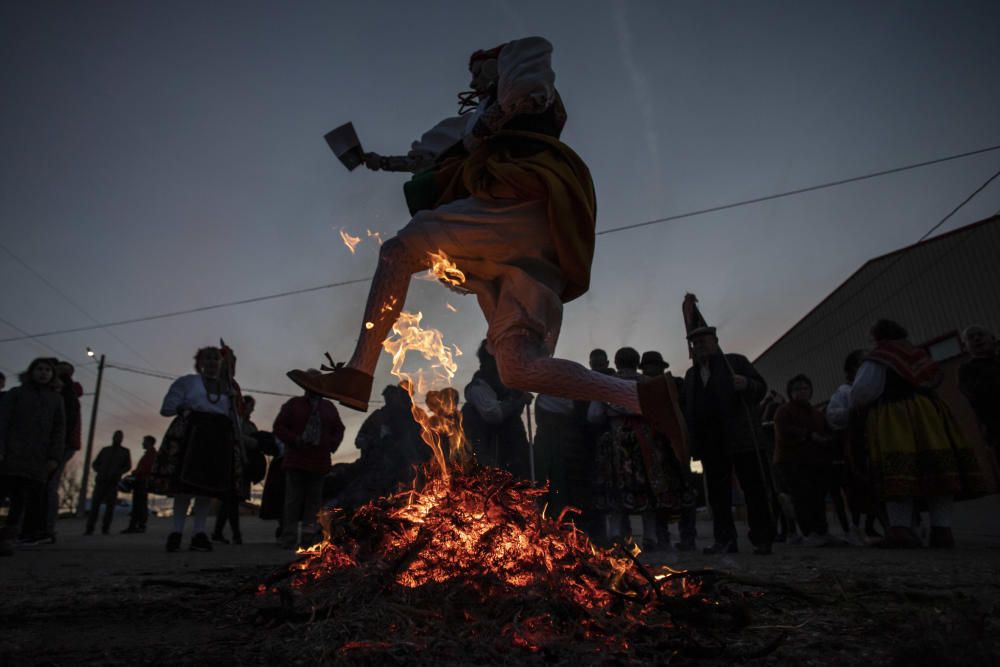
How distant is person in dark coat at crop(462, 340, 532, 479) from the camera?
19.0ft

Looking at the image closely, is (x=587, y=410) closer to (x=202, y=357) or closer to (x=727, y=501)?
(x=727, y=501)

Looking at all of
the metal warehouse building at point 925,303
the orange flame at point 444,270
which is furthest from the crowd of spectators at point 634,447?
the metal warehouse building at point 925,303

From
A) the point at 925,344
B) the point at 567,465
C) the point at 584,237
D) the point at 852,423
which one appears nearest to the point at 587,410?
the point at 567,465

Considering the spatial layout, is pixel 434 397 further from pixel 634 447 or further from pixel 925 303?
pixel 925 303

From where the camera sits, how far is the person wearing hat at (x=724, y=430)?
15.4 feet

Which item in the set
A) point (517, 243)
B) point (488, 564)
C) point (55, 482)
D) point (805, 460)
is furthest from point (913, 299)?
point (55, 482)

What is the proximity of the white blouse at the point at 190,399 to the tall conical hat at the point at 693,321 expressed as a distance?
4.67 metres

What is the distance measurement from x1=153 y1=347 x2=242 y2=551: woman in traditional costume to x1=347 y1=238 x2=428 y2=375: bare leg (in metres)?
3.99

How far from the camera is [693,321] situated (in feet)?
16.0

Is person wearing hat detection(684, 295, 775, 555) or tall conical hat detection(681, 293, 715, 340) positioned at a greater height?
tall conical hat detection(681, 293, 715, 340)

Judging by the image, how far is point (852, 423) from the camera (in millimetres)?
5473

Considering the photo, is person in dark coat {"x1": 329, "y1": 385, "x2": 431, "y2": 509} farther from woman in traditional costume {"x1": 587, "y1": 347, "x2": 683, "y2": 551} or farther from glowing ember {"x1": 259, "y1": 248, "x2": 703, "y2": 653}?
glowing ember {"x1": 259, "y1": 248, "x2": 703, "y2": 653}

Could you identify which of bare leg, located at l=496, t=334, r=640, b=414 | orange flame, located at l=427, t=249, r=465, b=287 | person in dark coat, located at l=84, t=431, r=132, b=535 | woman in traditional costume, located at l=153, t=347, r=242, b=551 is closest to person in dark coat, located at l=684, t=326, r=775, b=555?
bare leg, located at l=496, t=334, r=640, b=414

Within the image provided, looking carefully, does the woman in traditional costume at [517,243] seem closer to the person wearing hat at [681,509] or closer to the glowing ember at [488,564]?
the glowing ember at [488,564]
